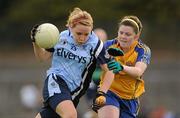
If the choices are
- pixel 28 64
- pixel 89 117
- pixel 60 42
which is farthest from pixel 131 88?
pixel 28 64

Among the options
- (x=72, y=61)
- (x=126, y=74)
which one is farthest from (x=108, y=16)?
(x=72, y=61)

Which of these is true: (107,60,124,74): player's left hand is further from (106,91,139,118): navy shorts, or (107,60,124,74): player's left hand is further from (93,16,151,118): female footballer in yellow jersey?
(106,91,139,118): navy shorts

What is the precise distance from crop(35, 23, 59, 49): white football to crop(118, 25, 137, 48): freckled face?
1.03 meters

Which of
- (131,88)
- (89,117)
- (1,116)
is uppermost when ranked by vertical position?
(131,88)

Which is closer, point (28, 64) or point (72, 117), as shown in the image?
point (72, 117)

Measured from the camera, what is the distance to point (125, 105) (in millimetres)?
12969

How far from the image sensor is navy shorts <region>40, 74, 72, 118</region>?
1209cm

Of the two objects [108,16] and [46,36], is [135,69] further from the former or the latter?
[108,16]

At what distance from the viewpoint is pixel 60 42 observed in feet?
40.5

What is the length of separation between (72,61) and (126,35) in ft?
2.91

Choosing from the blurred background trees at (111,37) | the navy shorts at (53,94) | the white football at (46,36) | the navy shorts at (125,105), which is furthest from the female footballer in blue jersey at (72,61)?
the blurred background trees at (111,37)

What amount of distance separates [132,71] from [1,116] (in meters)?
11.8

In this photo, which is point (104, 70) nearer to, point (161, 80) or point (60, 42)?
point (60, 42)

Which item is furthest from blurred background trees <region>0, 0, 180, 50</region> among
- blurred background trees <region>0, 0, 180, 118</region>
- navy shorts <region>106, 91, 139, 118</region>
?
navy shorts <region>106, 91, 139, 118</region>
